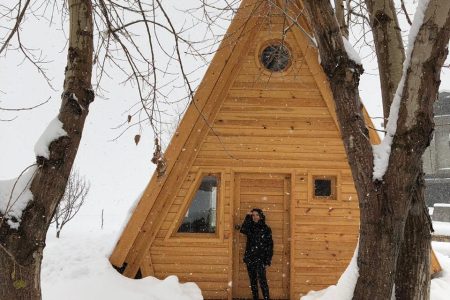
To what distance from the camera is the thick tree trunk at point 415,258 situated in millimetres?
3713

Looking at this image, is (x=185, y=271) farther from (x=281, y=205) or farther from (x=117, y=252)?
(x=281, y=205)

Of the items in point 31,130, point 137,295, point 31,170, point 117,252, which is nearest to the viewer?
point 31,170

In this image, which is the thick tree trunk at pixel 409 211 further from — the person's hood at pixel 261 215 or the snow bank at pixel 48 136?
the person's hood at pixel 261 215

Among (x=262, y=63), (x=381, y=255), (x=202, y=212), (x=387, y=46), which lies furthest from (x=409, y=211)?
(x=262, y=63)

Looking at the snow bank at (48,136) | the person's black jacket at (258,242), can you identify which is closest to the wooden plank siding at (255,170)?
the person's black jacket at (258,242)

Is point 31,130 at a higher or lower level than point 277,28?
higher

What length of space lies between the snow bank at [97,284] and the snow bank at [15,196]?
3.82m

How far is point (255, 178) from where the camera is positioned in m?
8.17

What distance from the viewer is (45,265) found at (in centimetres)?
805

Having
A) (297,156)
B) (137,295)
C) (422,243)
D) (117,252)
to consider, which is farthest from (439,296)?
(117,252)

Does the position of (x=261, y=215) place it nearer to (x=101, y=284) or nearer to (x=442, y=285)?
(x=101, y=284)

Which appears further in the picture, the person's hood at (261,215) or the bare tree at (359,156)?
the person's hood at (261,215)

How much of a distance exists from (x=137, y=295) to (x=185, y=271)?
1403 millimetres

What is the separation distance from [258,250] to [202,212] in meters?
1.30
